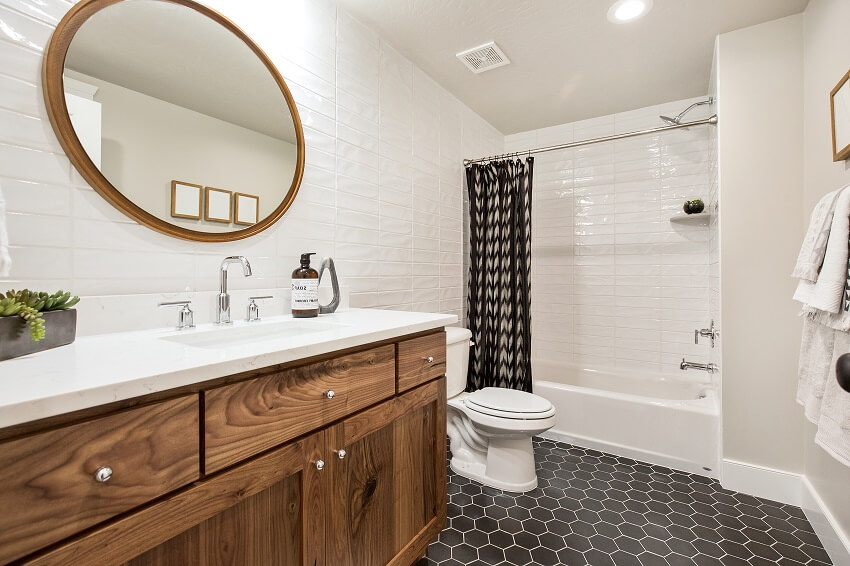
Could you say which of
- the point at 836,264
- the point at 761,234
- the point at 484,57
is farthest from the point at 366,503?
the point at 484,57

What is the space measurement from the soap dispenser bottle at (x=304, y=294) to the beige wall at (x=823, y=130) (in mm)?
1888

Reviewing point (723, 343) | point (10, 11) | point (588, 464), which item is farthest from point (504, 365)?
point (10, 11)

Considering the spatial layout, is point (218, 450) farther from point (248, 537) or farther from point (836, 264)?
point (836, 264)

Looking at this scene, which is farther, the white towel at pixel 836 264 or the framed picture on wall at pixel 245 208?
the framed picture on wall at pixel 245 208

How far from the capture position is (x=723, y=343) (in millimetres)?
1914

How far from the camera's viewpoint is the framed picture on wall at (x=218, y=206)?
1295mm

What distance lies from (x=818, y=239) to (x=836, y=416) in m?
0.50

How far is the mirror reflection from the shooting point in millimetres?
1060

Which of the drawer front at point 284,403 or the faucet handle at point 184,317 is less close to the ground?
the faucet handle at point 184,317

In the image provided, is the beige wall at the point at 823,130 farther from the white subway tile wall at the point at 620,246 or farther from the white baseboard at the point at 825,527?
the white subway tile wall at the point at 620,246

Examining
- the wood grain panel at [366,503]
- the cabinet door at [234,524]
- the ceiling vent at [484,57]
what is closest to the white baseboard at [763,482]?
the wood grain panel at [366,503]

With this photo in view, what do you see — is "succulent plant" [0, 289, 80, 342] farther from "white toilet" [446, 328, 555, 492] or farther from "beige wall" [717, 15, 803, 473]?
"beige wall" [717, 15, 803, 473]

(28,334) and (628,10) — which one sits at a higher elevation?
(628,10)

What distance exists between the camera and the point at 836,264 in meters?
1.03
